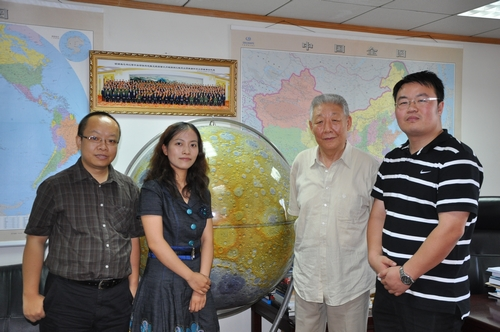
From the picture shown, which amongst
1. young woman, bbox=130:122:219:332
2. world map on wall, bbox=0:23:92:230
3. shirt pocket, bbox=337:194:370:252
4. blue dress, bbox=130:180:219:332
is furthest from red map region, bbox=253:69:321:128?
blue dress, bbox=130:180:219:332

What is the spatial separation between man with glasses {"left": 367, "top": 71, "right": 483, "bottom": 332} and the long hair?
74cm

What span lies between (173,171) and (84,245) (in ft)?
1.47

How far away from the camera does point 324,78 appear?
12.7 feet

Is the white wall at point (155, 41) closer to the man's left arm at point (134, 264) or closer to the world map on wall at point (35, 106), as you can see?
the world map on wall at point (35, 106)

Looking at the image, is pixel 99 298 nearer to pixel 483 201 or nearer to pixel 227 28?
pixel 483 201

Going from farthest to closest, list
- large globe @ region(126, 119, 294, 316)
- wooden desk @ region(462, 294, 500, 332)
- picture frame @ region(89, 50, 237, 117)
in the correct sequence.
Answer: picture frame @ region(89, 50, 237, 117) < large globe @ region(126, 119, 294, 316) < wooden desk @ region(462, 294, 500, 332)

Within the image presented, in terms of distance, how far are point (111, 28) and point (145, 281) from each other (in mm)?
2092

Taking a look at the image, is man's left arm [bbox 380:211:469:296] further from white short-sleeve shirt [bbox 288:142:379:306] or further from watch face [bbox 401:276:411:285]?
white short-sleeve shirt [bbox 288:142:379:306]

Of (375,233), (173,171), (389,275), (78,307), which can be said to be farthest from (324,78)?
(78,307)

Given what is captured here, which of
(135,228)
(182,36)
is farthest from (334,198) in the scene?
(182,36)

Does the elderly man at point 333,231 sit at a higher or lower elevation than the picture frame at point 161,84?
lower

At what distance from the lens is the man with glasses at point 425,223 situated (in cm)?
163

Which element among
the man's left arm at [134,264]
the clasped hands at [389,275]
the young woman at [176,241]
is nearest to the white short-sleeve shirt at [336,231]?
the clasped hands at [389,275]

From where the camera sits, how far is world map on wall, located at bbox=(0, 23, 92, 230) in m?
3.02
